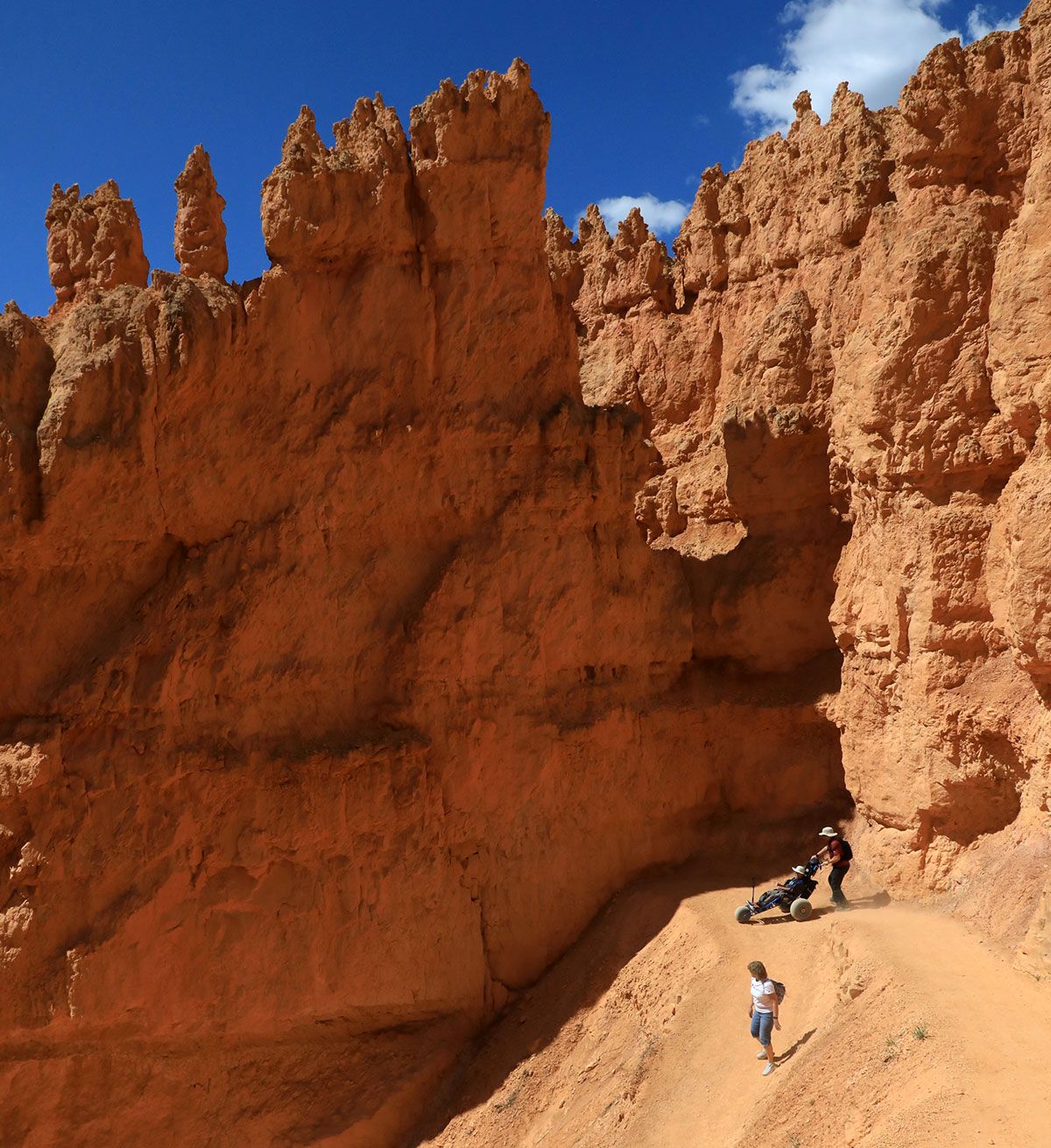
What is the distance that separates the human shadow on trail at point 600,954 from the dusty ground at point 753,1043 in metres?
0.03

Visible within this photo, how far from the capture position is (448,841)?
610 inches

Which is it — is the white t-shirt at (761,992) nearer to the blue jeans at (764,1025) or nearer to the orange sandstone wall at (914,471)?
the blue jeans at (764,1025)

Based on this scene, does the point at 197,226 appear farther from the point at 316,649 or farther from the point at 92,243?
the point at 316,649

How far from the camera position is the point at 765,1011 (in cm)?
1208

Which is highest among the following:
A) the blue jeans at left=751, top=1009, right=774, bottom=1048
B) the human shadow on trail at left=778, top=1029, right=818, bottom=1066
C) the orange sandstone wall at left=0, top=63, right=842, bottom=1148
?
the orange sandstone wall at left=0, top=63, right=842, bottom=1148

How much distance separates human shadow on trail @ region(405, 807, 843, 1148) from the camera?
14.8m

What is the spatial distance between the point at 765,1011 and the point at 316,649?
695 cm

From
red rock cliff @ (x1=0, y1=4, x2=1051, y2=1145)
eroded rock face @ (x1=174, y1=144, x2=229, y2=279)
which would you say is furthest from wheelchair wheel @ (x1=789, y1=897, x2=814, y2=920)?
eroded rock face @ (x1=174, y1=144, x2=229, y2=279)

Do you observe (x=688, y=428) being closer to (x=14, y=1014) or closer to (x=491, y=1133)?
(x=491, y=1133)

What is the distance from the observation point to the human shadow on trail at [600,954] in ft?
48.6

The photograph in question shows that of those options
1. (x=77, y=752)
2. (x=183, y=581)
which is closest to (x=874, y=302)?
(x=183, y=581)

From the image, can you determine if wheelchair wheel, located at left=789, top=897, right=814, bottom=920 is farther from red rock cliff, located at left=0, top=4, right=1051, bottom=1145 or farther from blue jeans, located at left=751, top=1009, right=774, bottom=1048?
blue jeans, located at left=751, top=1009, right=774, bottom=1048

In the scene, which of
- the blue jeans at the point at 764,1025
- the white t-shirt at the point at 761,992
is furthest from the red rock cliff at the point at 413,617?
the blue jeans at the point at 764,1025

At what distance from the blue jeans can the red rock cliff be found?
9.06 feet
